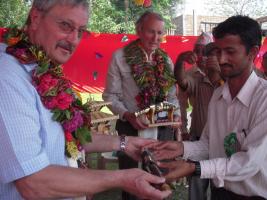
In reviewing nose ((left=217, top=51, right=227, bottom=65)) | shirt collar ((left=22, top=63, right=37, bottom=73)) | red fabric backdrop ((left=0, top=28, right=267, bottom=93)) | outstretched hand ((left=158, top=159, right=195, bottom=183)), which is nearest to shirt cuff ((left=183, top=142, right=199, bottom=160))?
outstretched hand ((left=158, top=159, right=195, bottom=183))

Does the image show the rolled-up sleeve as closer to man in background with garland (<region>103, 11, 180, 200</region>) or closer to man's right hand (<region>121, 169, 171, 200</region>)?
man's right hand (<region>121, 169, 171, 200</region>)

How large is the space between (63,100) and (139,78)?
186cm

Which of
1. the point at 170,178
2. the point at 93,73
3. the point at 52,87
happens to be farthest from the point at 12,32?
the point at 93,73

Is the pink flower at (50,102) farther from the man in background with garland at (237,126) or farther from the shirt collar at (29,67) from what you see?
the man in background with garland at (237,126)

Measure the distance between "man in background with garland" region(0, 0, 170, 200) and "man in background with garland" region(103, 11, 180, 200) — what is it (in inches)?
63.3

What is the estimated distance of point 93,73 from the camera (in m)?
8.86

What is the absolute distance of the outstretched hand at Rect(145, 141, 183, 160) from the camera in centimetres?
232

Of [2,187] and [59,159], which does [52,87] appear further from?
[2,187]

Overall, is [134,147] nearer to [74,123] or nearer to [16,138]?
[74,123]

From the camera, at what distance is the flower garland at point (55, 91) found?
1.53 m

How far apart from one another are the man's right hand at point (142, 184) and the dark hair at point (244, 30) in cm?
109

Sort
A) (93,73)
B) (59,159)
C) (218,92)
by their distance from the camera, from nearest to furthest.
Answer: (59,159), (218,92), (93,73)

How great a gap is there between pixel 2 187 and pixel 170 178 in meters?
0.93

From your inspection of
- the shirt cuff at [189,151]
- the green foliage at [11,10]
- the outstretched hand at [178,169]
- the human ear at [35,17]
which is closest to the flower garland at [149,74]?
the shirt cuff at [189,151]
